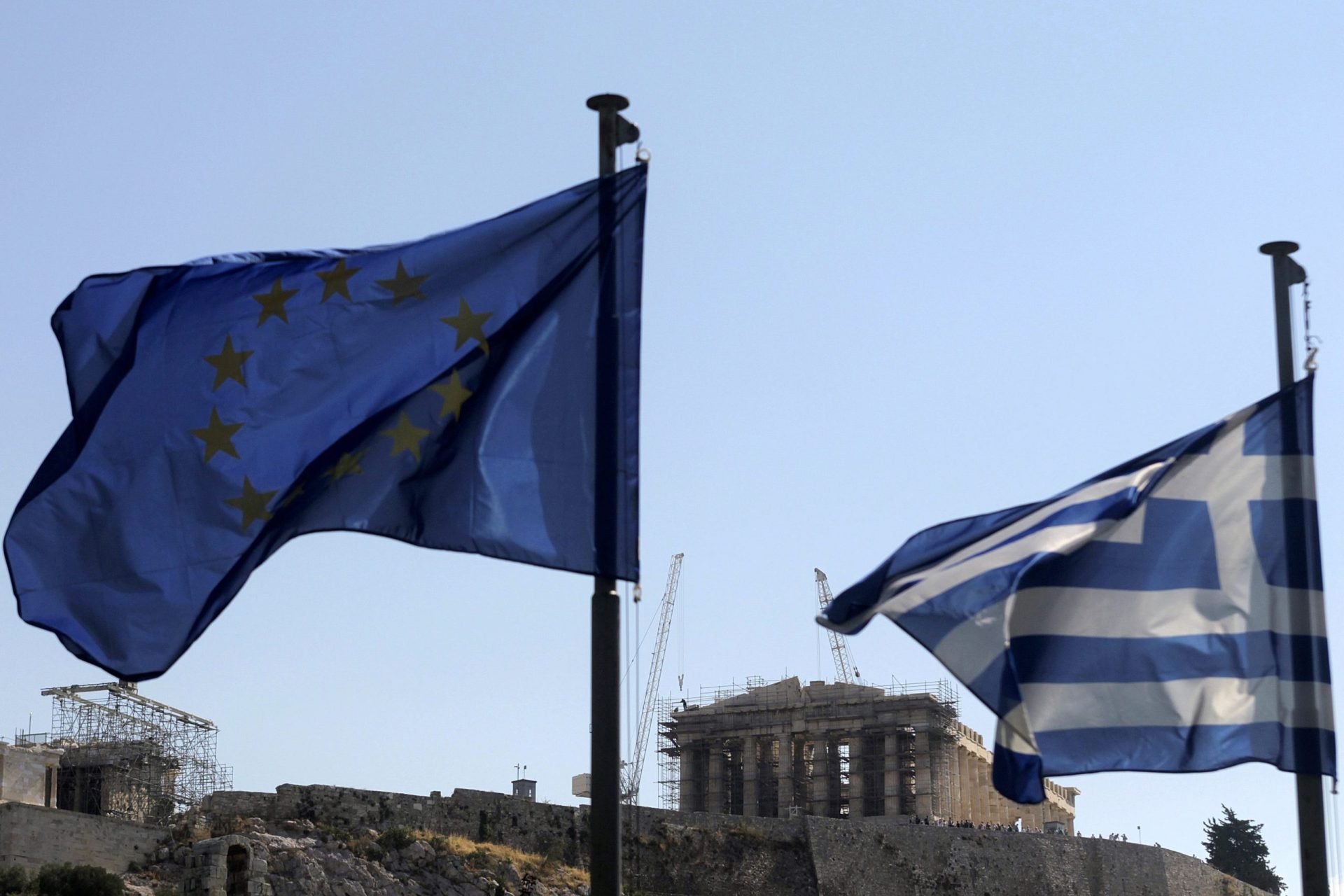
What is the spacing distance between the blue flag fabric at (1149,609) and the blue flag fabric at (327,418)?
188 centimetres

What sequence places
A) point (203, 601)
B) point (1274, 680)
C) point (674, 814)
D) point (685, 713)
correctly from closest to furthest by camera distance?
point (203, 601), point (1274, 680), point (674, 814), point (685, 713)

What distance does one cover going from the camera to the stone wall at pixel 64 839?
40.9 m

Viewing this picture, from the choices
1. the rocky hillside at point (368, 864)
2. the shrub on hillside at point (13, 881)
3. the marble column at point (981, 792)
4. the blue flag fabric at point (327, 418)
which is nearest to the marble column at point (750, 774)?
the marble column at point (981, 792)

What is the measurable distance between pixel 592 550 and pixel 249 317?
7.94ft

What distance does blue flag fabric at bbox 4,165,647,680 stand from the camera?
30.7 ft

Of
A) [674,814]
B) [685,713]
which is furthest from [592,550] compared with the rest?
[685,713]

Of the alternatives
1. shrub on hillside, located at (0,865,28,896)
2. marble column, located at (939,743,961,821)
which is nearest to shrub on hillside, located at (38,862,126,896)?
shrub on hillside, located at (0,865,28,896)

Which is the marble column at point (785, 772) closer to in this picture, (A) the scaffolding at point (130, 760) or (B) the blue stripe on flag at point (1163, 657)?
(A) the scaffolding at point (130, 760)

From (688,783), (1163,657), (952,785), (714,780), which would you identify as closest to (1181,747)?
(1163,657)

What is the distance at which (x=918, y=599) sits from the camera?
10461 mm

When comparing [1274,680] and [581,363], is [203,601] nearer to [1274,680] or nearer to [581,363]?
[581,363]

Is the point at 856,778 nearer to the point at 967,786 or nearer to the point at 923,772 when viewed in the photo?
the point at 923,772

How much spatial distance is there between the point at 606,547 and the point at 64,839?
35.8 m

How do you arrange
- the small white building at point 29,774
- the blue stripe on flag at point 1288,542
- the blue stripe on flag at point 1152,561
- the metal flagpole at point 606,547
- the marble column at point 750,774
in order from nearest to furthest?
the metal flagpole at point 606,547
the blue stripe on flag at point 1288,542
the blue stripe on flag at point 1152,561
the small white building at point 29,774
the marble column at point 750,774
